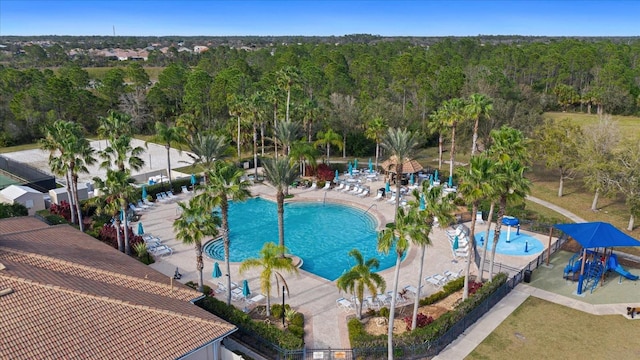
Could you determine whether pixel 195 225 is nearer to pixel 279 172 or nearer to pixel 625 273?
pixel 279 172

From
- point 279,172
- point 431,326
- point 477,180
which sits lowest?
point 431,326

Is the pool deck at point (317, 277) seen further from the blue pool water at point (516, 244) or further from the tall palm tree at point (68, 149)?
the tall palm tree at point (68, 149)

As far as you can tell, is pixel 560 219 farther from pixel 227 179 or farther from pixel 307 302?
pixel 227 179

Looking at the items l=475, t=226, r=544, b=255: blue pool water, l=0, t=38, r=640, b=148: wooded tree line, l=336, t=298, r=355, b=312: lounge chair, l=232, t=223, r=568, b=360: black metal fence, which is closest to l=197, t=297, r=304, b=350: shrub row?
l=232, t=223, r=568, b=360: black metal fence

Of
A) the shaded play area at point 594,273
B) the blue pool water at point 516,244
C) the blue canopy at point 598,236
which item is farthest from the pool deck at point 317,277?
the blue canopy at point 598,236

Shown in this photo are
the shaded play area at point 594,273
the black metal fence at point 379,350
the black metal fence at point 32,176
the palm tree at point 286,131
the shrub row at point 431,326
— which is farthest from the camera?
the black metal fence at point 32,176

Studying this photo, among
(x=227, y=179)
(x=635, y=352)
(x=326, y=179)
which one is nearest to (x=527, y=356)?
(x=635, y=352)

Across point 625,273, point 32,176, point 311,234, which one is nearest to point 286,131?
point 311,234
